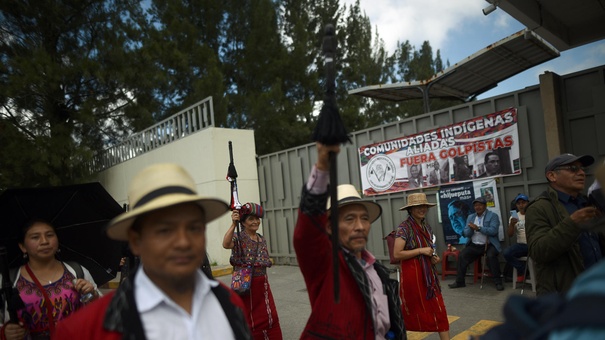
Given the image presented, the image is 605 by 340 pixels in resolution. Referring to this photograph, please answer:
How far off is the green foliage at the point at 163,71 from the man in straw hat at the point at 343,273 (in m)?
9.45

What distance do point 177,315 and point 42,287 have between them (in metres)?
1.85

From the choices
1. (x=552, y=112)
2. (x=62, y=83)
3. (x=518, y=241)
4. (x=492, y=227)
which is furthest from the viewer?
(x=62, y=83)

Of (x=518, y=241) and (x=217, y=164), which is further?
(x=217, y=164)

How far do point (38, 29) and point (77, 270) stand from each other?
12.6 metres

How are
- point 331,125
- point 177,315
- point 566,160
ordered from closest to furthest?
point 177,315, point 331,125, point 566,160

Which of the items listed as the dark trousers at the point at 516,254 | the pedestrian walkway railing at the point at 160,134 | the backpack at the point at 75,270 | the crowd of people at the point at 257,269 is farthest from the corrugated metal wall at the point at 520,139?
the backpack at the point at 75,270

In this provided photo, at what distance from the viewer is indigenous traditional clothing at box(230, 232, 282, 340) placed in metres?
4.46

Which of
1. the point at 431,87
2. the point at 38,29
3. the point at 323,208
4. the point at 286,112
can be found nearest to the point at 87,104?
the point at 38,29

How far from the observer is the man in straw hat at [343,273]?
204 cm

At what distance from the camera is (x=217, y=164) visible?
39.8 ft

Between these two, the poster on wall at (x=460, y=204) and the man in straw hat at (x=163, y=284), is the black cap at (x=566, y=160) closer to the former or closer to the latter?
the man in straw hat at (x=163, y=284)

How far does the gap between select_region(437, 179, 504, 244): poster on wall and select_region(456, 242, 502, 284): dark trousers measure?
31cm

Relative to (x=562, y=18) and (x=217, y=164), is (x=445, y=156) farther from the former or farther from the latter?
(x=217, y=164)

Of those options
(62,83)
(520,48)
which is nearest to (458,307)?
(520,48)
